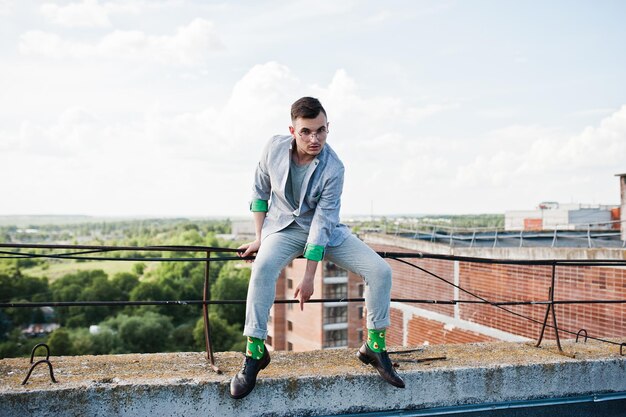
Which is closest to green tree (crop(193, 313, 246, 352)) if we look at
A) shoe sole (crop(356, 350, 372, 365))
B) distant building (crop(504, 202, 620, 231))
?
distant building (crop(504, 202, 620, 231))

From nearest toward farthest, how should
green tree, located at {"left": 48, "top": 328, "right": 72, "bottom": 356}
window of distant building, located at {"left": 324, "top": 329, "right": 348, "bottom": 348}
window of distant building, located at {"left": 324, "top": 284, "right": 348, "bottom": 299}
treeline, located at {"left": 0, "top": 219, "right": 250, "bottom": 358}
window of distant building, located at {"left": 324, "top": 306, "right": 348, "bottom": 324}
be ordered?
window of distant building, located at {"left": 324, "top": 329, "right": 348, "bottom": 348} < window of distant building, located at {"left": 324, "top": 306, "right": 348, "bottom": 324} < window of distant building, located at {"left": 324, "top": 284, "right": 348, "bottom": 299} < green tree, located at {"left": 48, "top": 328, "right": 72, "bottom": 356} < treeline, located at {"left": 0, "top": 219, "right": 250, "bottom": 358}

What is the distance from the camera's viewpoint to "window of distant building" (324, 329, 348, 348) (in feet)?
131

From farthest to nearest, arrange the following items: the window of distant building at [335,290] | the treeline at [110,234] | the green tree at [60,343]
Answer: the treeline at [110,234] < the green tree at [60,343] < the window of distant building at [335,290]

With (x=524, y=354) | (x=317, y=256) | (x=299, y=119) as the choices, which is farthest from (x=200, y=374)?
(x=524, y=354)

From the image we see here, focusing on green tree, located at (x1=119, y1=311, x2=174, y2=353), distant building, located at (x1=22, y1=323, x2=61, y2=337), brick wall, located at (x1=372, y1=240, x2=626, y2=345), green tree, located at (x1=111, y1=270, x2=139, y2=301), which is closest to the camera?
brick wall, located at (x1=372, y1=240, x2=626, y2=345)

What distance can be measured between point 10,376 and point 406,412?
220 centimetres

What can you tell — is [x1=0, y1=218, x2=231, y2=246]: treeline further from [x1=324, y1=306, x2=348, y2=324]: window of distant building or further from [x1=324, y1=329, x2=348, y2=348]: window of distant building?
[x1=324, y1=329, x2=348, y2=348]: window of distant building

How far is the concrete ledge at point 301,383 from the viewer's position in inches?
114

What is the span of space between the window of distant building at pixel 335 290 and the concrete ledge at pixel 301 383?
122ft

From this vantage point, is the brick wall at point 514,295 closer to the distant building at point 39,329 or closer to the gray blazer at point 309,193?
the gray blazer at point 309,193

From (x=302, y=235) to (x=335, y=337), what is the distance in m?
38.2

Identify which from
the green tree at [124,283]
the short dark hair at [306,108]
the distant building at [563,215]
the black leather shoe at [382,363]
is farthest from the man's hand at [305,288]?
the green tree at [124,283]

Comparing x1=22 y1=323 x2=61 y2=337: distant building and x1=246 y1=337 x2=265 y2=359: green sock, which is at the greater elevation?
x1=246 y1=337 x2=265 y2=359: green sock

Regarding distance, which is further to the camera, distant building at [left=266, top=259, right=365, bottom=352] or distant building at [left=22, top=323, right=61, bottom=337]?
distant building at [left=22, top=323, right=61, bottom=337]
